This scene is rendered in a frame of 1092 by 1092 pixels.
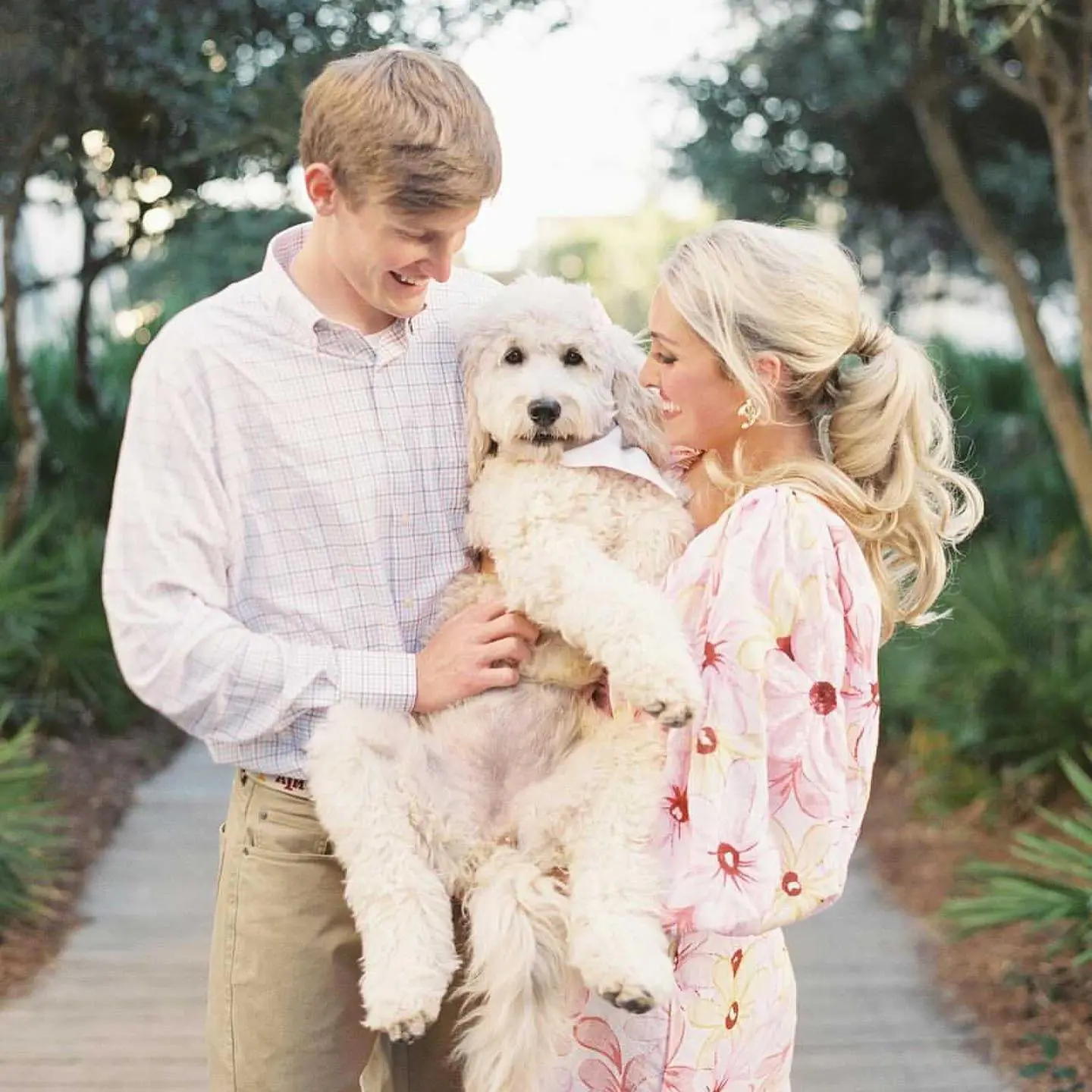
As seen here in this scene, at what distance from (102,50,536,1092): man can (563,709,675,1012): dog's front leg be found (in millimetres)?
235

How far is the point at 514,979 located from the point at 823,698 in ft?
2.30

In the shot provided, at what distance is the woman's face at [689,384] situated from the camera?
278 centimetres

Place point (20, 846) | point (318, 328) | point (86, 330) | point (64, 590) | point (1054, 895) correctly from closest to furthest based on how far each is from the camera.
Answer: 1. point (318, 328)
2. point (1054, 895)
3. point (20, 846)
4. point (64, 590)
5. point (86, 330)

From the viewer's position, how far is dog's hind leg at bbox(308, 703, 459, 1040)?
241 cm

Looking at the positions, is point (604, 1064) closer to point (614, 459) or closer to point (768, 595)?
point (768, 595)

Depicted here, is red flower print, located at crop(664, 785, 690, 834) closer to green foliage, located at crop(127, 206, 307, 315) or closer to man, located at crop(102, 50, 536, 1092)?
man, located at crop(102, 50, 536, 1092)

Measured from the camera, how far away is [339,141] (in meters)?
2.52

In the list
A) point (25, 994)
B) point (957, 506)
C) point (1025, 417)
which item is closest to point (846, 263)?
point (957, 506)

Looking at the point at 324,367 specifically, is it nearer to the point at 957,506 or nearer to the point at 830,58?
the point at 957,506

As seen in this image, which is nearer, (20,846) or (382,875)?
(382,875)

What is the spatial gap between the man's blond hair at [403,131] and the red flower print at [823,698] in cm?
101

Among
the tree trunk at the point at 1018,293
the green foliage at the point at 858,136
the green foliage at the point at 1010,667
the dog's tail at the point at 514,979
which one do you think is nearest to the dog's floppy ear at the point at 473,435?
the dog's tail at the point at 514,979

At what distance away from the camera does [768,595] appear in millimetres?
2559

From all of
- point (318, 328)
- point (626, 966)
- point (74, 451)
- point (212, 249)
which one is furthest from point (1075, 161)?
point (74, 451)
